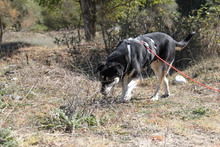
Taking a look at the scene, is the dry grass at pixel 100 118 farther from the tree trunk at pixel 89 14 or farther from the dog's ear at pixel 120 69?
the tree trunk at pixel 89 14

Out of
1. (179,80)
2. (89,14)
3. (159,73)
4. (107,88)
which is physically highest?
(89,14)

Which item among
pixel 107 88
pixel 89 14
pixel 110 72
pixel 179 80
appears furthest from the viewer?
pixel 89 14

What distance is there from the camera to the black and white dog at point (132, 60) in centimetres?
561

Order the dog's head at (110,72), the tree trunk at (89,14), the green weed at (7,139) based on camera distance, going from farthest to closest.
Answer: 1. the tree trunk at (89,14)
2. the dog's head at (110,72)
3. the green weed at (7,139)

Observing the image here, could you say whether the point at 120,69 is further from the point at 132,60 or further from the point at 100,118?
the point at 100,118

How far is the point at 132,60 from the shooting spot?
19.2 ft

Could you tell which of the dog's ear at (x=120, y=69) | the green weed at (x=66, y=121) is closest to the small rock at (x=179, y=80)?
the dog's ear at (x=120, y=69)

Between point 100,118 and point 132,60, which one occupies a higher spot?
point 132,60

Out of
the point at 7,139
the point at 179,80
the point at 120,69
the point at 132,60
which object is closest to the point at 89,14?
the point at 179,80

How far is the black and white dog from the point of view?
561cm

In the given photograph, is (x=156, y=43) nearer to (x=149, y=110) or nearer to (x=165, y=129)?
(x=149, y=110)

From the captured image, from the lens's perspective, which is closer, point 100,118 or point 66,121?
point 66,121

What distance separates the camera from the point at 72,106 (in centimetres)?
414

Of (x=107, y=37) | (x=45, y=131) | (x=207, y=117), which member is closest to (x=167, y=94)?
(x=207, y=117)
